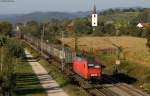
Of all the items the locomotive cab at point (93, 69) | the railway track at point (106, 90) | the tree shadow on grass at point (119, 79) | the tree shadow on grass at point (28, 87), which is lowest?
the tree shadow on grass at point (119, 79)

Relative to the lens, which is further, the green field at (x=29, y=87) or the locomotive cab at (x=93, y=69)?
the locomotive cab at (x=93, y=69)

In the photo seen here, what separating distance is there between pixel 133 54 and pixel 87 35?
87.8 metres

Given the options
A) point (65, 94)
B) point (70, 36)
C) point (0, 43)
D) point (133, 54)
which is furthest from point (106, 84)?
point (70, 36)

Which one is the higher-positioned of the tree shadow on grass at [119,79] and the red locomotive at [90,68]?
the red locomotive at [90,68]

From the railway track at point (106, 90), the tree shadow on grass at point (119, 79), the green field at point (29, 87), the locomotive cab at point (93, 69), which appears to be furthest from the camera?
the tree shadow on grass at point (119, 79)

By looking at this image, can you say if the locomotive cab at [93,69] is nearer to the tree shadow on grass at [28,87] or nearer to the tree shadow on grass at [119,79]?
the tree shadow on grass at [28,87]

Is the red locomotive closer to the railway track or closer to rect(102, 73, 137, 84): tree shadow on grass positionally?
the railway track

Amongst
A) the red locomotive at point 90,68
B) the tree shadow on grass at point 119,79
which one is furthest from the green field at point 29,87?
the tree shadow on grass at point 119,79

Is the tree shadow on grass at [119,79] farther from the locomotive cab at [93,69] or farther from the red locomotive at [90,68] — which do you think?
the locomotive cab at [93,69]

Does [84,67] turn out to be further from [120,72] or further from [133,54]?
[133,54]

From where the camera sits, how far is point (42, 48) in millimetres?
123438

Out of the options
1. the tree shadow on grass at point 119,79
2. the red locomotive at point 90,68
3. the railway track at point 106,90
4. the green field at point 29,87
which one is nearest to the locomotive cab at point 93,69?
the red locomotive at point 90,68

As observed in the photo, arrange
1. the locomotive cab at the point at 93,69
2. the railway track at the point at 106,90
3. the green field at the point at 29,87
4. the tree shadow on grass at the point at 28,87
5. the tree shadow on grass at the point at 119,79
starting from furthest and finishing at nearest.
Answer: the tree shadow on grass at the point at 119,79 → the locomotive cab at the point at 93,69 → the railway track at the point at 106,90 → the tree shadow on grass at the point at 28,87 → the green field at the point at 29,87

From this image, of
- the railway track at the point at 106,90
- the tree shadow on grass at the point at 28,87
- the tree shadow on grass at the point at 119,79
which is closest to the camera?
the tree shadow on grass at the point at 28,87
